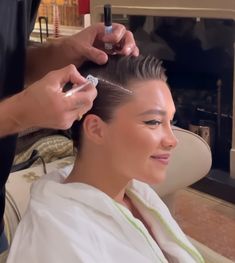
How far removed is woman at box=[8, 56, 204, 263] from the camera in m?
0.99

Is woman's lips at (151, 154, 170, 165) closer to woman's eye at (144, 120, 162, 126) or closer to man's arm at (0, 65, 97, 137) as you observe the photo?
woman's eye at (144, 120, 162, 126)

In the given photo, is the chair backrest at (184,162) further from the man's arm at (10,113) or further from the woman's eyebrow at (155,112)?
the man's arm at (10,113)

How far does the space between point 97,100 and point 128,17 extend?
7.32 ft

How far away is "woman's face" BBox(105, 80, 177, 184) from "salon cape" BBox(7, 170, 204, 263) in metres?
0.09

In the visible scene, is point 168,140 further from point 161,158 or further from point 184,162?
point 184,162

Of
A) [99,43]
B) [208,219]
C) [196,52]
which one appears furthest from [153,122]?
[196,52]

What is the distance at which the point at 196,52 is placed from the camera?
2.98 m

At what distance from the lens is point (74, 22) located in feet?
12.4

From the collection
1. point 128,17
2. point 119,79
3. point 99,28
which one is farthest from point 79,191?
point 128,17

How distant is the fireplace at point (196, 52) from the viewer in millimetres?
2779

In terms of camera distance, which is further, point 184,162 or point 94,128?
point 184,162

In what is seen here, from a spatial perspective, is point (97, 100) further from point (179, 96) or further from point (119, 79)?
point (179, 96)

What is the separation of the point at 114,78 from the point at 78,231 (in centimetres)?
33

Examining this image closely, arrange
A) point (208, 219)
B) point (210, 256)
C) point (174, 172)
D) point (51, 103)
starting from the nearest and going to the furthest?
point (51, 103) → point (210, 256) → point (174, 172) → point (208, 219)
